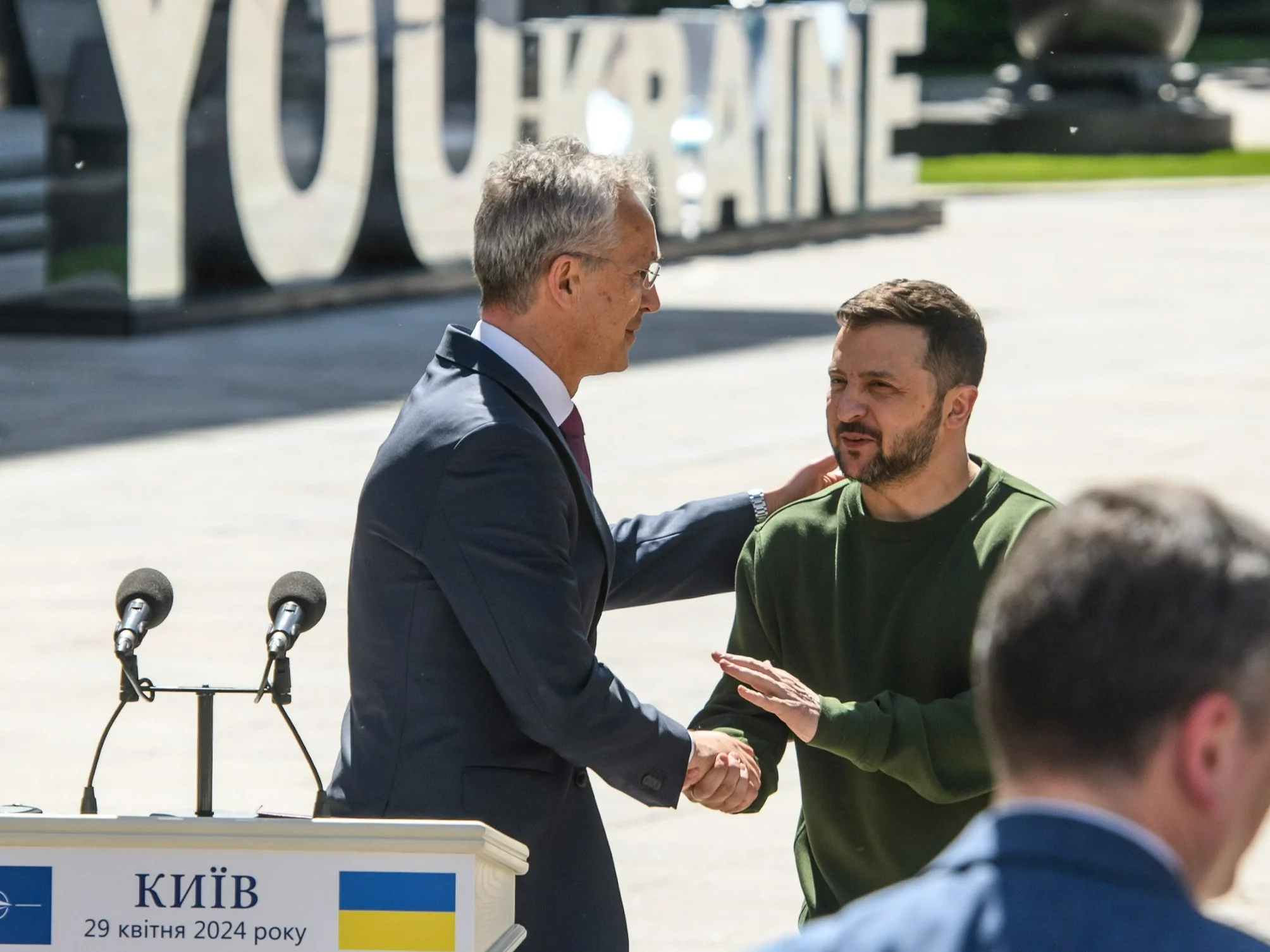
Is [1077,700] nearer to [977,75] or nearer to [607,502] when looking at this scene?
[607,502]

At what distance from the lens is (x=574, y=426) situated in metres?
3.58

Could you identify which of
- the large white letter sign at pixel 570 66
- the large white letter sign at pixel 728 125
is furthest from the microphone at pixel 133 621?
the large white letter sign at pixel 728 125

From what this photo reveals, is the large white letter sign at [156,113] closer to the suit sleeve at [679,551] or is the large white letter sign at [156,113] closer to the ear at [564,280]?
the suit sleeve at [679,551]

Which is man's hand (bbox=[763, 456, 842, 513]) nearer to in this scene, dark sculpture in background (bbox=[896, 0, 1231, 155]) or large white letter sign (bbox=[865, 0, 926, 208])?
large white letter sign (bbox=[865, 0, 926, 208])

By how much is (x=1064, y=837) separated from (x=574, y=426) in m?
2.08

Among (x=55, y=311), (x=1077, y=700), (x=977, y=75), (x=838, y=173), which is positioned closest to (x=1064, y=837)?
(x=1077, y=700)

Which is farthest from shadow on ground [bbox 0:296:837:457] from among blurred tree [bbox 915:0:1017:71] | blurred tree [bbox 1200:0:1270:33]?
blurred tree [bbox 1200:0:1270:33]

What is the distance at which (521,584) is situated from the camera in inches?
126

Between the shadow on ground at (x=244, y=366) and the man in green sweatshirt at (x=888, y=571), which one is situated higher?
the man in green sweatshirt at (x=888, y=571)

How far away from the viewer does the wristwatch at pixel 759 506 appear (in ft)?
13.6

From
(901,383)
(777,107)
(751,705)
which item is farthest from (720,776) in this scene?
(777,107)

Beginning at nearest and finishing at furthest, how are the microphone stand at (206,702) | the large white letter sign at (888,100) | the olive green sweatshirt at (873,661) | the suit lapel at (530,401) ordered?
the microphone stand at (206,702), the olive green sweatshirt at (873,661), the suit lapel at (530,401), the large white letter sign at (888,100)

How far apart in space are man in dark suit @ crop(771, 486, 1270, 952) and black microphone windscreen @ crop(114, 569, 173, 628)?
204 cm

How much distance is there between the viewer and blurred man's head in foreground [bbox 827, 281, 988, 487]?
11.3 feet
